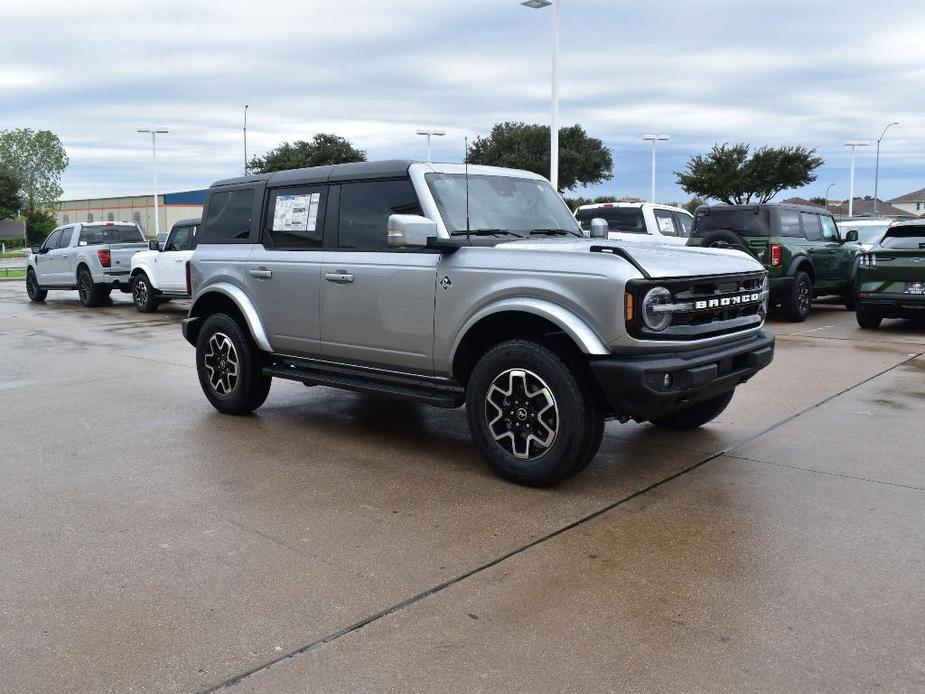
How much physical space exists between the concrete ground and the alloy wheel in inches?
10.5

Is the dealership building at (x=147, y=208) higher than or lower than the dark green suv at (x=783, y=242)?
higher

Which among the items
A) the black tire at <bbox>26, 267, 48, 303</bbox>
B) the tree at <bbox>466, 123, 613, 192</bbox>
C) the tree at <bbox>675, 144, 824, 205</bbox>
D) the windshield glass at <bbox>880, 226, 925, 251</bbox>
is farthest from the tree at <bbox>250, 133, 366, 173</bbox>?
the windshield glass at <bbox>880, 226, 925, 251</bbox>

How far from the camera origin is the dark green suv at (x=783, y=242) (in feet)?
45.4

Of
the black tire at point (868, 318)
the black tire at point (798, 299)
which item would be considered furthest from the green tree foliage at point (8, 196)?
the black tire at point (868, 318)

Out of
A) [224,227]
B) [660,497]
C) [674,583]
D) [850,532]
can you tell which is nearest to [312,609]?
[674,583]

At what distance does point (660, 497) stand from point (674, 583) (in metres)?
1.20

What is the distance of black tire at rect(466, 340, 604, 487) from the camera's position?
4793mm

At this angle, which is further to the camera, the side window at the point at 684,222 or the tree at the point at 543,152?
the tree at the point at 543,152

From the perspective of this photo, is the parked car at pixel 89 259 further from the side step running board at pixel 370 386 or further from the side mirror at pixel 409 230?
the side mirror at pixel 409 230

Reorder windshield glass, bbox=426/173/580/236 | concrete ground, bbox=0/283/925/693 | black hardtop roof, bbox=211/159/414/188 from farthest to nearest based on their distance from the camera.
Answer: black hardtop roof, bbox=211/159/414/188, windshield glass, bbox=426/173/580/236, concrete ground, bbox=0/283/925/693

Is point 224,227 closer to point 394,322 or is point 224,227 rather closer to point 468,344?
point 394,322

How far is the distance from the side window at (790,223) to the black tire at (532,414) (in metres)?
10.4

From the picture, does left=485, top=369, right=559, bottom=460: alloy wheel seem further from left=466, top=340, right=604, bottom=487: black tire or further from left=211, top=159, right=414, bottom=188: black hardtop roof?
left=211, top=159, right=414, bottom=188: black hardtop roof

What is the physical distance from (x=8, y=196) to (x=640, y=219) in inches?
2726
